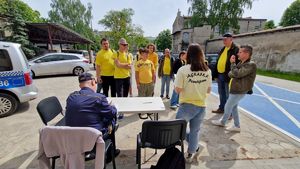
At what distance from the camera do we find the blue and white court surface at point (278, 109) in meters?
4.43

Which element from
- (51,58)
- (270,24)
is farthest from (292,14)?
(51,58)

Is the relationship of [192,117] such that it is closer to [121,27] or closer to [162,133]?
[162,133]

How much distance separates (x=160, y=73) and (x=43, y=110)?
169 inches

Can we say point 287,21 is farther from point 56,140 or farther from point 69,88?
point 56,140

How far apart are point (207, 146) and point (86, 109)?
2.43 metres

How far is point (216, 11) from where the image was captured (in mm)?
30719

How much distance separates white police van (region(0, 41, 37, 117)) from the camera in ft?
14.9

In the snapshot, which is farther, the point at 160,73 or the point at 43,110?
the point at 160,73

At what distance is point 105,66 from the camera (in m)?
4.71

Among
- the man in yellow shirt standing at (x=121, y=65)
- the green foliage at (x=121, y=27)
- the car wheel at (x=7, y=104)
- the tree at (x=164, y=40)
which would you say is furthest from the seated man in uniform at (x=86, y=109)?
the tree at (x=164, y=40)

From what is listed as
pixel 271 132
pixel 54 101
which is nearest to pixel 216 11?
pixel 271 132

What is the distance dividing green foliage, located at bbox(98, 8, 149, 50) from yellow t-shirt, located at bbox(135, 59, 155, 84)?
24.7 metres

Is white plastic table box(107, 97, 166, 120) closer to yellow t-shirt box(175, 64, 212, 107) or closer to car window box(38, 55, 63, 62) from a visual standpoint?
yellow t-shirt box(175, 64, 212, 107)

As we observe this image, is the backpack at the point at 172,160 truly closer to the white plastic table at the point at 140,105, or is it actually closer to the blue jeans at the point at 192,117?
the blue jeans at the point at 192,117
